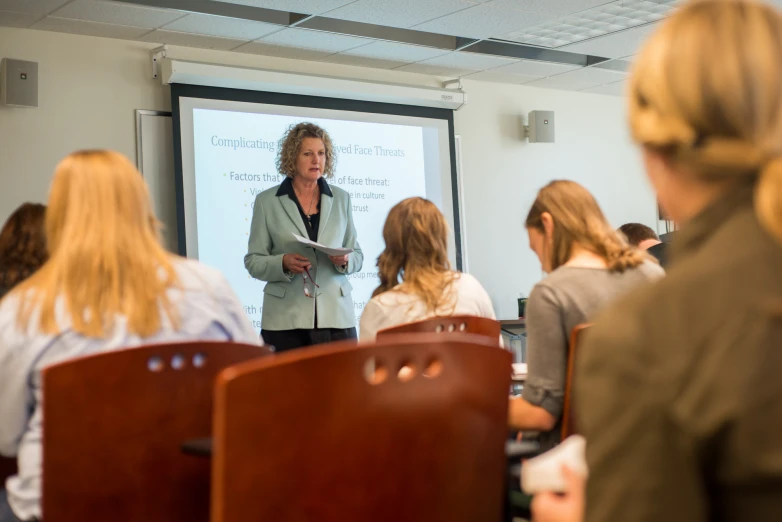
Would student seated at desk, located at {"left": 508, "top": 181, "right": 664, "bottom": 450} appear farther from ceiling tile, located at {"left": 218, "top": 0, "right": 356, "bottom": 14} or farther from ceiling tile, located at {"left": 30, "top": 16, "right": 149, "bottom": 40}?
ceiling tile, located at {"left": 30, "top": 16, "right": 149, "bottom": 40}

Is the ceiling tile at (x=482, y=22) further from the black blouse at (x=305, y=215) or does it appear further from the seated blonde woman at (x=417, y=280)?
the seated blonde woman at (x=417, y=280)

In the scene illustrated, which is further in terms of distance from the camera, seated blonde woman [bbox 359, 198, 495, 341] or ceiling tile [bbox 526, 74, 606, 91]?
ceiling tile [bbox 526, 74, 606, 91]

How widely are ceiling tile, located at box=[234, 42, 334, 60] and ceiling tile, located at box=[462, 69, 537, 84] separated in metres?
1.39

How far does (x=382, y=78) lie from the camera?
6.21 metres

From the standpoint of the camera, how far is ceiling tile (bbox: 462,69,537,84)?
6539 millimetres

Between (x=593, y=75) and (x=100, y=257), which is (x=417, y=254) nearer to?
(x=100, y=257)

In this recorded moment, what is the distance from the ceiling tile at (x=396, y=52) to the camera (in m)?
5.53

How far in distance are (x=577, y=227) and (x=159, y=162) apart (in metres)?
3.59

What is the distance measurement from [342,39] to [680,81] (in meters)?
4.78

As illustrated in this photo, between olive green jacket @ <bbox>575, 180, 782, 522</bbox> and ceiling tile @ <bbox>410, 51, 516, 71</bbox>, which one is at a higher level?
ceiling tile @ <bbox>410, 51, 516, 71</bbox>

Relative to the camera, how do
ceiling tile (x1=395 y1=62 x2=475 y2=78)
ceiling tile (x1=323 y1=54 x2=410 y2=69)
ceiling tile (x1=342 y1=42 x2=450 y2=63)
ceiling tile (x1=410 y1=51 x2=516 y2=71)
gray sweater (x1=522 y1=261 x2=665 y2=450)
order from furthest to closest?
ceiling tile (x1=395 y1=62 x2=475 y2=78)
ceiling tile (x1=410 y1=51 x2=516 y2=71)
ceiling tile (x1=323 y1=54 x2=410 y2=69)
ceiling tile (x1=342 y1=42 x2=450 y2=63)
gray sweater (x1=522 y1=261 x2=665 y2=450)

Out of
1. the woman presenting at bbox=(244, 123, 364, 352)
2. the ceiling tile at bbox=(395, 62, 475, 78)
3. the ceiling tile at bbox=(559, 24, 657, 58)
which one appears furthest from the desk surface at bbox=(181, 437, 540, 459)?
the ceiling tile at bbox=(395, 62, 475, 78)

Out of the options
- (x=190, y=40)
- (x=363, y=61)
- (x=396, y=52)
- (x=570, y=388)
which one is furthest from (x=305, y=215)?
(x=570, y=388)

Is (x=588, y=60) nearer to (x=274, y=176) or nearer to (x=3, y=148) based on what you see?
(x=274, y=176)
